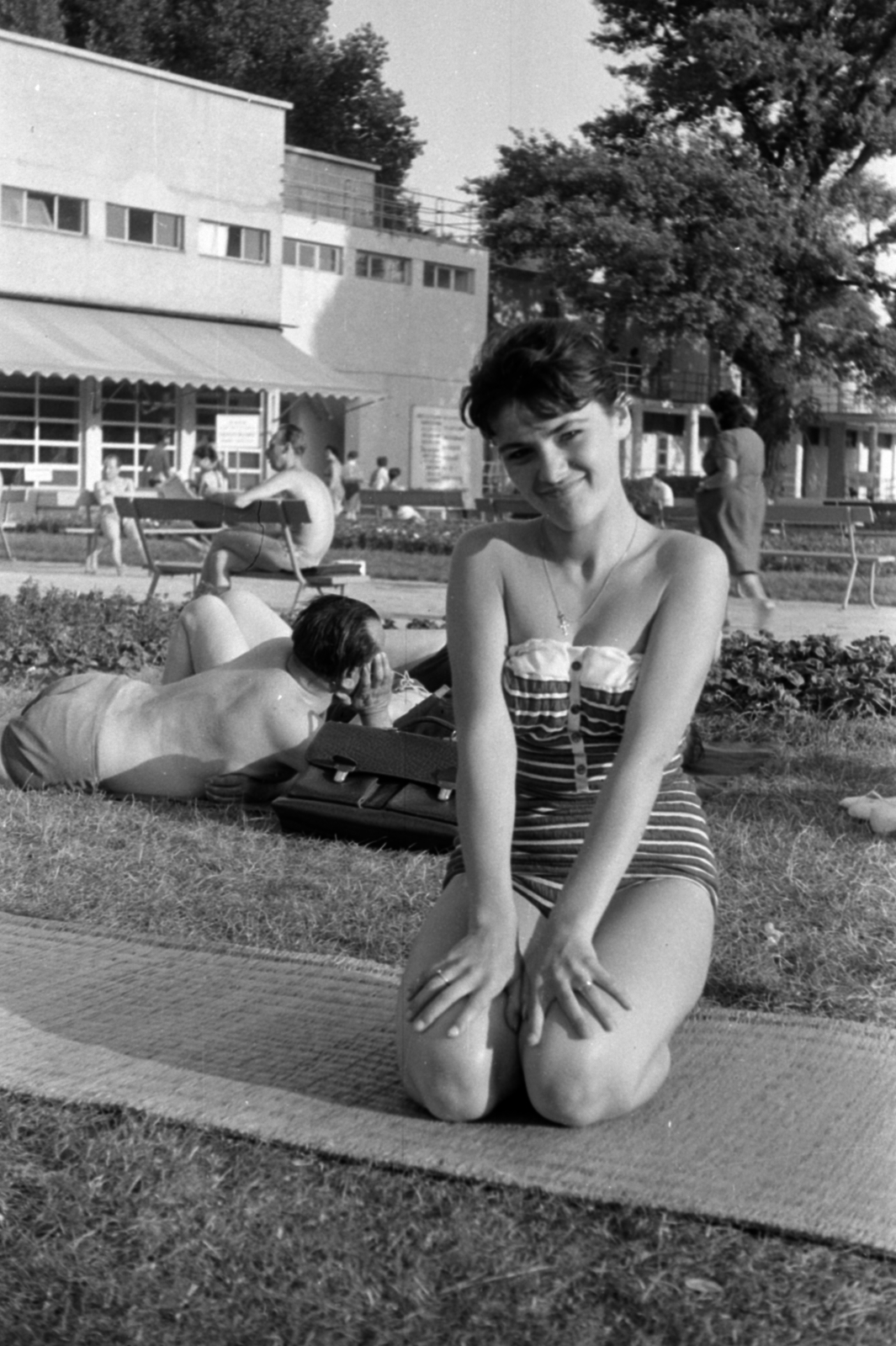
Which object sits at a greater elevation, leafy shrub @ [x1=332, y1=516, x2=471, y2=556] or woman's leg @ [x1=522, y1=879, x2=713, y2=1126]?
leafy shrub @ [x1=332, y1=516, x2=471, y2=556]

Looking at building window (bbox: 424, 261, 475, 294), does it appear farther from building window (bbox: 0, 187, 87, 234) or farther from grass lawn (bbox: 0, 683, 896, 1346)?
grass lawn (bbox: 0, 683, 896, 1346)

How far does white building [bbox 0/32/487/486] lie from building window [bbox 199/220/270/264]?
0.06 ft

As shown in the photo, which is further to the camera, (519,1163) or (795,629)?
(795,629)

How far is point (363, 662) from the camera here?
5.22 m

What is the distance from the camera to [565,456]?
2869 mm

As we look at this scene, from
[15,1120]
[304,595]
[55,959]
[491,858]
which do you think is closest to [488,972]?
[491,858]

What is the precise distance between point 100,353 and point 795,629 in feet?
19.4

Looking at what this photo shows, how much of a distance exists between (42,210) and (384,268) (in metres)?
2.40

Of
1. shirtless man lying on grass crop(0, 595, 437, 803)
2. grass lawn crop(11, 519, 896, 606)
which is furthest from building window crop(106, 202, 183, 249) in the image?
shirtless man lying on grass crop(0, 595, 437, 803)

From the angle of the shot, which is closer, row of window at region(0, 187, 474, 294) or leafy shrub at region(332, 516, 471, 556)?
row of window at region(0, 187, 474, 294)

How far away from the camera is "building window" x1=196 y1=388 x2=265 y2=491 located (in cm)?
1256

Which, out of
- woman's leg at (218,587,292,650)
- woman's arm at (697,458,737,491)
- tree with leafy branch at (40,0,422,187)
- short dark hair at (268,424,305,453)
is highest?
tree with leafy branch at (40,0,422,187)

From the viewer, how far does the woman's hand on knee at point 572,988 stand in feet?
8.70

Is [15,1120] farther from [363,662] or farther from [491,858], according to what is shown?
[363,662]
